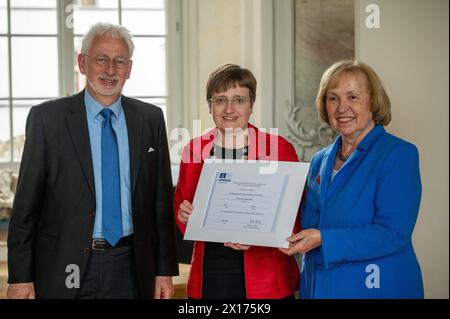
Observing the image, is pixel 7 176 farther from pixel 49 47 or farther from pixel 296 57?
pixel 296 57

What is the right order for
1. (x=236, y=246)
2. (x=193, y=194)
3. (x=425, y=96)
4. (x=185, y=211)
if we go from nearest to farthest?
(x=236, y=246)
(x=185, y=211)
(x=193, y=194)
(x=425, y=96)

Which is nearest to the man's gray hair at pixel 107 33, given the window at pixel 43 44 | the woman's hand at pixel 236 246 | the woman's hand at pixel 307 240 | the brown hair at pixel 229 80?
the brown hair at pixel 229 80

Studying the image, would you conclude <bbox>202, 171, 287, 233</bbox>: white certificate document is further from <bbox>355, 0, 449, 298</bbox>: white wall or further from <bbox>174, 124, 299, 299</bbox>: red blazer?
<bbox>355, 0, 449, 298</bbox>: white wall

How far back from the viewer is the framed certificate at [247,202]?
2053 millimetres

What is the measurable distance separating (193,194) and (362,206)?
672 millimetres

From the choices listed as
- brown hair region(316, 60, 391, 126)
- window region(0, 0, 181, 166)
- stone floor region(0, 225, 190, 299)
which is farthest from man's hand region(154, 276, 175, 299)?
window region(0, 0, 181, 166)

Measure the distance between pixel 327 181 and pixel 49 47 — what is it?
3.55 metres

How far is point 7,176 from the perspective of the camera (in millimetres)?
4648

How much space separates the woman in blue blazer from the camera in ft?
6.19

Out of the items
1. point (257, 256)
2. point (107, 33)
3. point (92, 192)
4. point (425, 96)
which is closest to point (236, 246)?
point (257, 256)

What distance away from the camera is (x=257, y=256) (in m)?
2.18

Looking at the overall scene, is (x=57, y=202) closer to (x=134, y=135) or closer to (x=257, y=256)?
(x=134, y=135)

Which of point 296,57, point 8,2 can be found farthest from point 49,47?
point 296,57

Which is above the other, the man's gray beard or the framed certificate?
the man's gray beard
